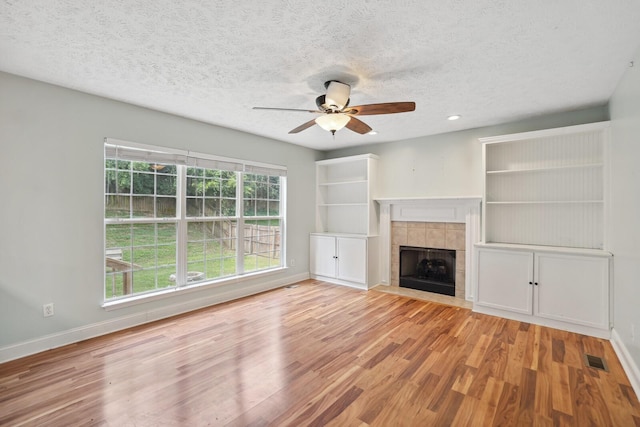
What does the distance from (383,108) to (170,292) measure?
11.0 ft

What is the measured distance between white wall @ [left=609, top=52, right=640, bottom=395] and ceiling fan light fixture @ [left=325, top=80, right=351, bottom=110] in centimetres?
222

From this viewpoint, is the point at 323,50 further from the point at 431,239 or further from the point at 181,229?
the point at 431,239

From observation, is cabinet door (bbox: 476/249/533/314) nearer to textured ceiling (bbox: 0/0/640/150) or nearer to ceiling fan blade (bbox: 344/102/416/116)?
textured ceiling (bbox: 0/0/640/150)

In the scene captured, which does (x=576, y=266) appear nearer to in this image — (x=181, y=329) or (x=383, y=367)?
(x=383, y=367)

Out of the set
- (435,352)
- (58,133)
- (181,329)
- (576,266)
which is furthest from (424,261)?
(58,133)

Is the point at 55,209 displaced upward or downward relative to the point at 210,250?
upward

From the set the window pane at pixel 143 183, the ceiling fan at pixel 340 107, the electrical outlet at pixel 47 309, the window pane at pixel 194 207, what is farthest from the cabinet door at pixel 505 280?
the electrical outlet at pixel 47 309

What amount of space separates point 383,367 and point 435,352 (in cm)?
62

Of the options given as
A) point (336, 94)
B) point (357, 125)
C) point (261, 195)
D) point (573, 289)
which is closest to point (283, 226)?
point (261, 195)

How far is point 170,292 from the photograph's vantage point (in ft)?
12.2

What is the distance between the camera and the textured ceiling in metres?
1.78

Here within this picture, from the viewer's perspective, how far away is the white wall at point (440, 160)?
3939mm

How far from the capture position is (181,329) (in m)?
3.31

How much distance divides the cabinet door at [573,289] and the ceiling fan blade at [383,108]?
2487 millimetres
